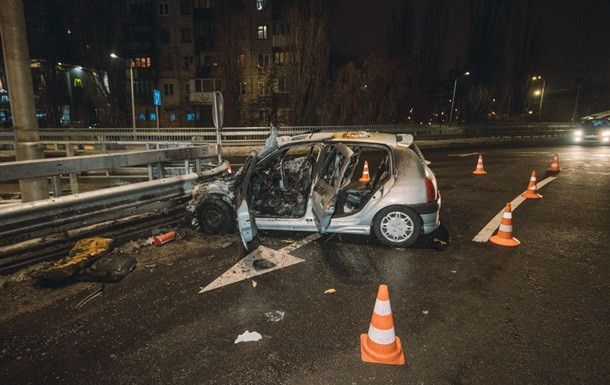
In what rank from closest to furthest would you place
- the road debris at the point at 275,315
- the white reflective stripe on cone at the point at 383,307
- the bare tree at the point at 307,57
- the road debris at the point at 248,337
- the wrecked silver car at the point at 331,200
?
1. the white reflective stripe on cone at the point at 383,307
2. the road debris at the point at 248,337
3. the road debris at the point at 275,315
4. the wrecked silver car at the point at 331,200
5. the bare tree at the point at 307,57

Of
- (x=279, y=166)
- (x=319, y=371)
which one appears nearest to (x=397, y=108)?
(x=279, y=166)

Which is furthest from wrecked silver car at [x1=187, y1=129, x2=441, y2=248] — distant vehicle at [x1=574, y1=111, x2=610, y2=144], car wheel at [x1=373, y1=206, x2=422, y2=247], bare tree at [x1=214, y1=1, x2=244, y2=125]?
bare tree at [x1=214, y1=1, x2=244, y2=125]

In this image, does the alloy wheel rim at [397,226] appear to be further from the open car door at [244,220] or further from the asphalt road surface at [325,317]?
the open car door at [244,220]

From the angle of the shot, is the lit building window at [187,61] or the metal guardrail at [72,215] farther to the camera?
the lit building window at [187,61]

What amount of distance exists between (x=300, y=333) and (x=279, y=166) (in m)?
4.15

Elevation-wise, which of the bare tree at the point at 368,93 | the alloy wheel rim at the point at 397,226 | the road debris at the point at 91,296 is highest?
the bare tree at the point at 368,93

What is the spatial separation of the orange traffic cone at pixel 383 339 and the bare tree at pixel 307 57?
26438 millimetres

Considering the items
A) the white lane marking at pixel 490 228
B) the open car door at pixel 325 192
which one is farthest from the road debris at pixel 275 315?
the white lane marking at pixel 490 228

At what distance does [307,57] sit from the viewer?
27094 millimetres

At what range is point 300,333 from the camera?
125 inches

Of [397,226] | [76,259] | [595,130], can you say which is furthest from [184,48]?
[397,226]

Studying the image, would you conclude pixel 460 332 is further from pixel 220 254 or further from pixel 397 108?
pixel 397 108

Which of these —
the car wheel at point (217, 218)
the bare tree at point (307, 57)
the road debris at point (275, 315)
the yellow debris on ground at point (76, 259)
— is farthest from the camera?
the bare tree at point (307, 57)

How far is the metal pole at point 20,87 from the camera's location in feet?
17.4
